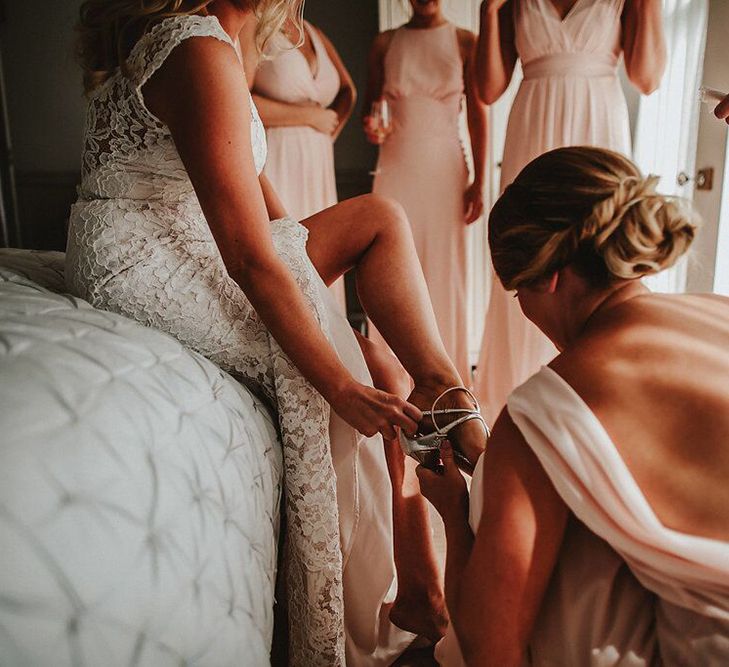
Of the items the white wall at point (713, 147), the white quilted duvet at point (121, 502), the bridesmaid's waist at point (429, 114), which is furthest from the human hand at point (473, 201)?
the white quilted duvet at point (121, 502)

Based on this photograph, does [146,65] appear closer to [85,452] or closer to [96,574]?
[85,452]

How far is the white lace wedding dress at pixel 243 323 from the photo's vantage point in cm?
99

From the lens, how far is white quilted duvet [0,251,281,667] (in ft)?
1.66

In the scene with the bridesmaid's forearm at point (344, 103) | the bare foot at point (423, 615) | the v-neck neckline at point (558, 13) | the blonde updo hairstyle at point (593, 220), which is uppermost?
the v-neck neckline at point (558, 13)

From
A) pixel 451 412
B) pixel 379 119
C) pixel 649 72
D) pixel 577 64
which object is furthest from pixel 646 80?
pixel 451 412

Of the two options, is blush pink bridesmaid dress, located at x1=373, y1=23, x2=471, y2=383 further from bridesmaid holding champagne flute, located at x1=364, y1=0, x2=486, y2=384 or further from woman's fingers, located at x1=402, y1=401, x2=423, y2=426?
woman's fingers, located at x1=402, y1=401, x2=423, y2=426

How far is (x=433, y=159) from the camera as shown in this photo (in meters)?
2.76

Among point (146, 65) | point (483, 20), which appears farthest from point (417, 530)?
point (483, 20)

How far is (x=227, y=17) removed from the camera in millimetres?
1204

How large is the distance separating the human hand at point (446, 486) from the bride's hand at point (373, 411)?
63 millimetres

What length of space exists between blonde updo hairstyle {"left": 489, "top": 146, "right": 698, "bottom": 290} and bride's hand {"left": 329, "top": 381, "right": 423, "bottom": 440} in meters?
0.28

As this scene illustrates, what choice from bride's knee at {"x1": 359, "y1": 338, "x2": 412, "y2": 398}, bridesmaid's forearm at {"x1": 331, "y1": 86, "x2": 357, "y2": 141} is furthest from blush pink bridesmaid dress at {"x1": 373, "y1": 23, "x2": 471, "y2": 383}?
bride's knee at {"x1": 359, "y1": 338, "x2": 412, "y2": 398}

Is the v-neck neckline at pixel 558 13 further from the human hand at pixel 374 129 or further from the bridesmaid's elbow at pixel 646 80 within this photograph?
the human hand at pixel 374 129

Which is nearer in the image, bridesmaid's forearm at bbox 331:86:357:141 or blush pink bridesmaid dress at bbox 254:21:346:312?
blush pink bridesmaid dress at bbox 254:21:346:312
